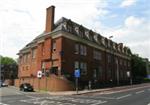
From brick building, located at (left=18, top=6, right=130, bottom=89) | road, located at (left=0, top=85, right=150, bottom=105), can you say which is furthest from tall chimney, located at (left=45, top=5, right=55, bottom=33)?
road, located at (left=0, top=85, right=150, bottom=105)

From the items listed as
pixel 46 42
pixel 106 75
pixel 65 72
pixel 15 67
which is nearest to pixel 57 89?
pixel 65 72

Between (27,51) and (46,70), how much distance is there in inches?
641

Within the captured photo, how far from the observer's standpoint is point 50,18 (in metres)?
52.2

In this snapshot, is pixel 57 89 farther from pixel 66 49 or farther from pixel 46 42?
pixel 46 42

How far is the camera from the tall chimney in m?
51.8

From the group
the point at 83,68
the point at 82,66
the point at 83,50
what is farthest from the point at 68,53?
the point at 83,68

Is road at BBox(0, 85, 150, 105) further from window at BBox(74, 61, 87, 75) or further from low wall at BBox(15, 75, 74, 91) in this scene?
window at BBox(74, 61, 87, 75)

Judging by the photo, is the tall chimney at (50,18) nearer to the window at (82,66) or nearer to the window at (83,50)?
the window at (83,50)

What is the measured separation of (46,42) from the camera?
5275cm

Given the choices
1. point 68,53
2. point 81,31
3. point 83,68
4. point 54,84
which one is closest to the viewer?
point 54,84

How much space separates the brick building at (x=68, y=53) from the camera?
161ft

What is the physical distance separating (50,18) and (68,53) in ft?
27.1

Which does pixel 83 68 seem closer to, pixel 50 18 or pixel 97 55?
pixel 97 55

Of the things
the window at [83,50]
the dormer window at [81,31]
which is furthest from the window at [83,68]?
the dormer window at [81,31]
